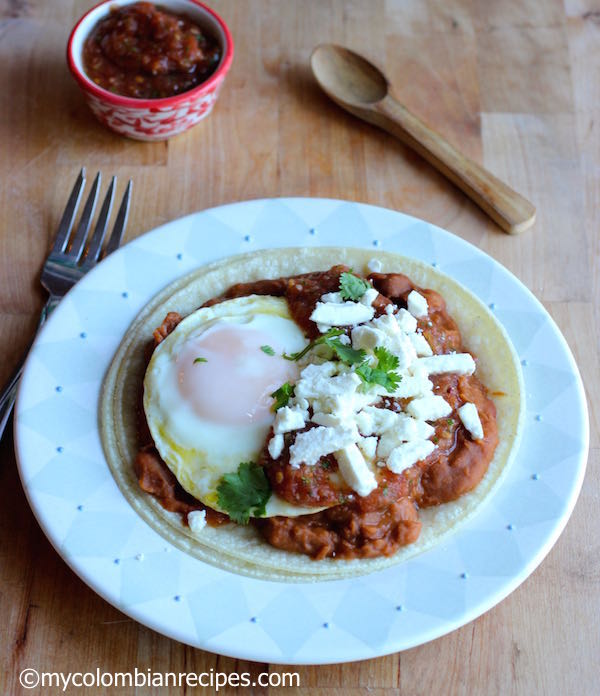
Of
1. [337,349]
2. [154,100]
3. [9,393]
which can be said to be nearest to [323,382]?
[337,349]

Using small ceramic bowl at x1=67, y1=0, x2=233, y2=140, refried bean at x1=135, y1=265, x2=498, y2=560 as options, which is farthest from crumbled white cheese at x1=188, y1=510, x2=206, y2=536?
small ceramic bowl at x1=67, y1=0, x2=233, y2=140

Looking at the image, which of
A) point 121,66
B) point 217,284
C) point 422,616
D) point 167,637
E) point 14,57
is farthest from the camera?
point 14,57

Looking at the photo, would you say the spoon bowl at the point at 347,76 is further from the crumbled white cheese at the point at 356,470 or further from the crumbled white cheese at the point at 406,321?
the crumbled white cheese at the point at 356,470

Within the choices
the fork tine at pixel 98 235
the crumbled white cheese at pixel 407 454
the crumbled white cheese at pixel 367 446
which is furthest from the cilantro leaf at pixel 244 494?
the fork tine at pixel 98 235

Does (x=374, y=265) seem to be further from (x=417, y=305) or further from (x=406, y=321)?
(x=406, y=321)

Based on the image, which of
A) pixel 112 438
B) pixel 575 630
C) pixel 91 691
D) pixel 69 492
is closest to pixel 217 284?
pixel 112 438

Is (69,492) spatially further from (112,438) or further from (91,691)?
(91,691)

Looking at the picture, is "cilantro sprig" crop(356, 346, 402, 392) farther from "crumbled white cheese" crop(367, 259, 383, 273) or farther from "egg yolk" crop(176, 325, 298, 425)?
"crumbled white cheese" crop(367, 259, 383, 273)
